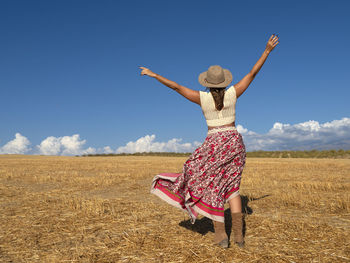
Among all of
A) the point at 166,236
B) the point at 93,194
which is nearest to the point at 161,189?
the point at 166,236

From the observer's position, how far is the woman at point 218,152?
15.5 ft

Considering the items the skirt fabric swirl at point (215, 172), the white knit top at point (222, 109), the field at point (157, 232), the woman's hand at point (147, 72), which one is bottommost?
the field at point (157, 232)

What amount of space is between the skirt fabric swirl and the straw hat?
0.70 m

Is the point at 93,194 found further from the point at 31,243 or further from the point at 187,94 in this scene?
the point at 187,94

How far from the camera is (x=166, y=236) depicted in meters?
5.36

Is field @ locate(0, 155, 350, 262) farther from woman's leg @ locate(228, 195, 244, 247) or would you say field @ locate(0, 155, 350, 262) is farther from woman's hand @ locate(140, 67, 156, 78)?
woman's hand @ locate(140, 67, 156, 78)

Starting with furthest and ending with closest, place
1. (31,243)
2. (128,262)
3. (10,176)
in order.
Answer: (10,176) < (31,243) < (128,262)

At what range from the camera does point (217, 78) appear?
468 cm

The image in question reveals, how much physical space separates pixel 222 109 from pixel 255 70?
77cm

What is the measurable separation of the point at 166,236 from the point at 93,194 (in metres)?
5.83

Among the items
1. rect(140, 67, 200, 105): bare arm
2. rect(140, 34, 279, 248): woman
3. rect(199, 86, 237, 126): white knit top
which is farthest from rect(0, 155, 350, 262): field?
rect(140, 67, 200, 105): bare arm

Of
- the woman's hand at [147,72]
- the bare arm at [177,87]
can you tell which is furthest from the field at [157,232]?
the woman's hand at [147,72]

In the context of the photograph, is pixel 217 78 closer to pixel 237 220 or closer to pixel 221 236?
pixel 237 220

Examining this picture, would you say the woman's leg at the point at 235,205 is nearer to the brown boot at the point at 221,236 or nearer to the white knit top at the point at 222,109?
the brown boot at the point at 221,236
